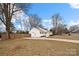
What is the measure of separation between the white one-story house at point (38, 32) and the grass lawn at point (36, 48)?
0.05m

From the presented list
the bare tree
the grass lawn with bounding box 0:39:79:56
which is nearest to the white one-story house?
the grass lawn with bounding box 0:39:79:56

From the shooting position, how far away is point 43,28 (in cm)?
191

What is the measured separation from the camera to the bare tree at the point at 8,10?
1923 mm

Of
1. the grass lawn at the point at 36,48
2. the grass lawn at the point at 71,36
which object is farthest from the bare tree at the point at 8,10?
the grass lawn at the point at 71,36

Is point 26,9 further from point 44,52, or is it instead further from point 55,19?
point 44,52

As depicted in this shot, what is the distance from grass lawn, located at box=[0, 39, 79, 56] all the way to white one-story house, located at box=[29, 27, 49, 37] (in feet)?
0.16

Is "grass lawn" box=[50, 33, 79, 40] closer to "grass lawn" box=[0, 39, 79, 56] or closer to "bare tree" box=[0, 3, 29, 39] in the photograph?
"grass lawn" box=[0, 39, 79, 56]

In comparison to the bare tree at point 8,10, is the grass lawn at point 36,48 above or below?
below

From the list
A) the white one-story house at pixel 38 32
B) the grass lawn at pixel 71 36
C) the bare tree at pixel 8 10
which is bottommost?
the grass lawn at pixel 71 36

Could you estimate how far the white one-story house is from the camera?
6.26 feet

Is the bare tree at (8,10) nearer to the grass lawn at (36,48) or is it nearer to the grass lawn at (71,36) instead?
the grass lawn at (36,48)

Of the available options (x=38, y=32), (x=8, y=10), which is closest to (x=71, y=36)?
(x=38, y=32)

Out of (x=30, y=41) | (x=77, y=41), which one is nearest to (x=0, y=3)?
(x=30, y=41)

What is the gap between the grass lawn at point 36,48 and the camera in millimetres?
1878
